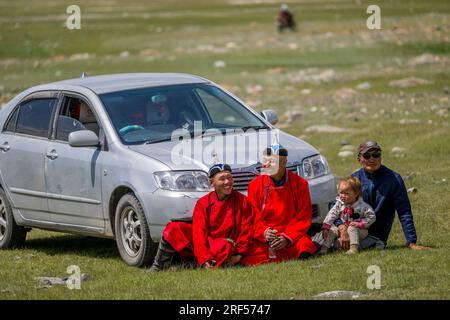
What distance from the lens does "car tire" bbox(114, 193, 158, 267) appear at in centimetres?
1044

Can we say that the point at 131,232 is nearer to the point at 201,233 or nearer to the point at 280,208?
the point at 201,233

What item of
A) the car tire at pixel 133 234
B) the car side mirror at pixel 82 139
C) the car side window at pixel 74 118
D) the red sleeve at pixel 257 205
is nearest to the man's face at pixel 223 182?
the red sleeve at pixel 257 205

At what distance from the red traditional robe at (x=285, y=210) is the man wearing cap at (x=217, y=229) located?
0.52 feet

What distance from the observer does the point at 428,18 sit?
4934cm

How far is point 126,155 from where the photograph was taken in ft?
35.2

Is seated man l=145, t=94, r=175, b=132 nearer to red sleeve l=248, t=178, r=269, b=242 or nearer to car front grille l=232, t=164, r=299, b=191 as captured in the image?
car front grille l=232, t=164, r=299, b=191

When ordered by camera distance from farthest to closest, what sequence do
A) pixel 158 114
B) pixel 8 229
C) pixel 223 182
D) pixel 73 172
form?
Result: pixel 8 229 < pixel 158 114 < pixel 73 172 < pixel 223 182

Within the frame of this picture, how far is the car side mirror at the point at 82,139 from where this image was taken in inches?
432

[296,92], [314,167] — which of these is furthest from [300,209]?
[296,92]

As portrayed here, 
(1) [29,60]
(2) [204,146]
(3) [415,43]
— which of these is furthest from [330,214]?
(1) [29,60]

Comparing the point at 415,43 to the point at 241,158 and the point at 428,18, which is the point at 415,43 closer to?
the point at 428,18

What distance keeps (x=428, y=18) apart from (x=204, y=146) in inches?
1576

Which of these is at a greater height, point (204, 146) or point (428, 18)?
point (204, 146)

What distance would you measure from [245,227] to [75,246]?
11.5ft
